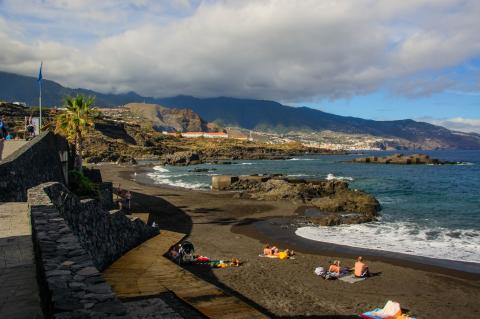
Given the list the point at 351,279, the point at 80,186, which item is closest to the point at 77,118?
the point at 80,186

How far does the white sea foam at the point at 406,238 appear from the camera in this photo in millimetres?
22328

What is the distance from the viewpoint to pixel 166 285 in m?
13.5

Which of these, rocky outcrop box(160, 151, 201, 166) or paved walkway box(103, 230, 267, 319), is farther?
rocky outcrop box(160, 151, 201, 166)

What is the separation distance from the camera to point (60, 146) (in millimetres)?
26688

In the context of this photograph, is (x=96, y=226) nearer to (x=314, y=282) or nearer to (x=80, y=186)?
(x=314, y=282)

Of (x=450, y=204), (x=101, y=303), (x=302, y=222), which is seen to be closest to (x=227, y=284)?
(x=101, y=303)

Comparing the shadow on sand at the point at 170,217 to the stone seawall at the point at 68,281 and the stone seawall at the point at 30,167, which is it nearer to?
the stone seawall at the point at 30,167

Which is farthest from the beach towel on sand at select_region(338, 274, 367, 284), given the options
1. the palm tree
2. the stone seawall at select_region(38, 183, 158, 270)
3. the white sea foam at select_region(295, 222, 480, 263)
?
the palm tree

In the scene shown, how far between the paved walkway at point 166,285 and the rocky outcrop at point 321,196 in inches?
675

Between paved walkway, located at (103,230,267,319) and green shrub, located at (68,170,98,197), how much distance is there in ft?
36.9

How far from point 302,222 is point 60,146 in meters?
18.6

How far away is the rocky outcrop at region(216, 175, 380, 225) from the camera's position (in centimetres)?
3325

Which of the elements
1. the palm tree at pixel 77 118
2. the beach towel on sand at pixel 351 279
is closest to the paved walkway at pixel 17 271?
the beach towel on sand at pixel 351 279

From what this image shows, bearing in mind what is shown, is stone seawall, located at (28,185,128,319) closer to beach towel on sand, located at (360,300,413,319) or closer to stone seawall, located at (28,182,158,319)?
stone seawall, located at (28,182,158,319)
